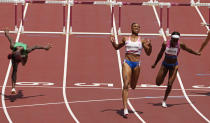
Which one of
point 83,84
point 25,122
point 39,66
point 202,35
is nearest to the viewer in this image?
point 25,122

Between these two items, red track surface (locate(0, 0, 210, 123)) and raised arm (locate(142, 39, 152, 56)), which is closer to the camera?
raised arm (locate(142, 39, 152, 56))

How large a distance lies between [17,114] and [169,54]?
4.26 metres

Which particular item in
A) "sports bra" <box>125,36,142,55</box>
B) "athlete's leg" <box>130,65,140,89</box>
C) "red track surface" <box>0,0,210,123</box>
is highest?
"sports bra" <box>125,36,142,55</box>

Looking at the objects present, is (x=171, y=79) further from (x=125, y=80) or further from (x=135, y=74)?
→ (x=125, y=80)

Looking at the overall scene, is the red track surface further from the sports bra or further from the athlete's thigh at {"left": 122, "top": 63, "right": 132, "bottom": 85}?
the sports bra

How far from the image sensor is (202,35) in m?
26.8

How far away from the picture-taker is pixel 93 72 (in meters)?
22.4

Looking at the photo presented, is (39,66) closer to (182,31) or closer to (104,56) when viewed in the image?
(104,56)

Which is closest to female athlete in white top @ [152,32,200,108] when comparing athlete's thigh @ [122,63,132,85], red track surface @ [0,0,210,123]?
red track surface @ [0,0,210,123]

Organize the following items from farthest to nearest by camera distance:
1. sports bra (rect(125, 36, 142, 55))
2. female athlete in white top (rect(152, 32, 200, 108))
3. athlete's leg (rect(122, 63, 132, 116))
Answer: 1. female athlete in white top (rect(152, 32, 200, 108))
2. sports bra (rect(125, 36, 142, 55))
3. athlete's leg (rect(122, 63, 132, 116))

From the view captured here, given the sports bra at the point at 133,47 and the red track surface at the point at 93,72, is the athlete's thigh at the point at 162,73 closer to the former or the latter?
the red track surface at the point at 93,72

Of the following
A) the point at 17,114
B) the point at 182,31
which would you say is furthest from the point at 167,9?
the point at 17,114

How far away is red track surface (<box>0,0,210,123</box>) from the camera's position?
17594 millimetres

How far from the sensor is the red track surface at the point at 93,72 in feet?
57.7
